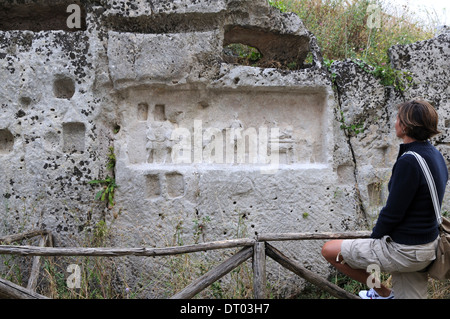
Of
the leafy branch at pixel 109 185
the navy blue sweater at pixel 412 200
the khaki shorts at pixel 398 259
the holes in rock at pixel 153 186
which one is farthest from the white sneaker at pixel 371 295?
the leafy branch at pixel 109 185

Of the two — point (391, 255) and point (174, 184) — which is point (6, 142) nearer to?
point (174, 184)

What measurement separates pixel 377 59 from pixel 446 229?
4.16 metres

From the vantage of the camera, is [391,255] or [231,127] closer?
[391,255]

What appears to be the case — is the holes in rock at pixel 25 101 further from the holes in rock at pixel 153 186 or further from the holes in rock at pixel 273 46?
the holes in rock at pixel 273 46

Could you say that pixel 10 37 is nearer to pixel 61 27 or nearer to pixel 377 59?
pixel 61 27

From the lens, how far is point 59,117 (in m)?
4.30

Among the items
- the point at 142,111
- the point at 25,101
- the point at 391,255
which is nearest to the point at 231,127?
the point at 142,111

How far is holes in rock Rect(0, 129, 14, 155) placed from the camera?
4.34 metres

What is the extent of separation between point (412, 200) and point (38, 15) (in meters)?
4.36

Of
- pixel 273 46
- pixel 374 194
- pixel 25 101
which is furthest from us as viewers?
pixel 273 46

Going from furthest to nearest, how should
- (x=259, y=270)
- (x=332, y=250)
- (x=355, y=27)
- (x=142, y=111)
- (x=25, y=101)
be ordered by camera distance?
(x=355, y=27), (x=142, y=111), (x=25, y=101), (x=259, y=270), (x=332, y=250)

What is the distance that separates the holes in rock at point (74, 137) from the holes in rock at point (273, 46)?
185cm

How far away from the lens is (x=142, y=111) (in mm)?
4621
